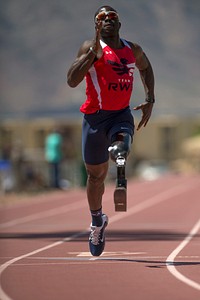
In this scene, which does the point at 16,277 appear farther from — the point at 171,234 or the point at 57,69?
the point at 57,69

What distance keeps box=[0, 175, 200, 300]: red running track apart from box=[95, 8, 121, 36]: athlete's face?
71.0 inches

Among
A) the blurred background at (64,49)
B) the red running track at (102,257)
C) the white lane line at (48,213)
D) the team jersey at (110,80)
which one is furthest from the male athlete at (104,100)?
the white lane line at (48,213)

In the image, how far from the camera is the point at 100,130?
9195mm

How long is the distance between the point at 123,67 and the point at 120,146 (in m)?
0.66

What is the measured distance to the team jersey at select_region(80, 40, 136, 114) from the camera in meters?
8.95

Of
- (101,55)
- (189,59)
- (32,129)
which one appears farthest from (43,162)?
(32,129)

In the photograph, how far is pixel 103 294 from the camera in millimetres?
6824

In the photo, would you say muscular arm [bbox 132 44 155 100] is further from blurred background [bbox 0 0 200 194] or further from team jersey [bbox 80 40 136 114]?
blurred background [bbox 0 0 200 194]

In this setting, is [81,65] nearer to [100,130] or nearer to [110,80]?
[110,80]

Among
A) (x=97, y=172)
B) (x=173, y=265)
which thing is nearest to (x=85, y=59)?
(x=97, y=172)

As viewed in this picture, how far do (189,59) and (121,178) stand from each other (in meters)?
5.74

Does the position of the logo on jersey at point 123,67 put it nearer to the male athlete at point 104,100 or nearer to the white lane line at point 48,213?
the male athlete at point 104,100

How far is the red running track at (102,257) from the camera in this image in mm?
7030

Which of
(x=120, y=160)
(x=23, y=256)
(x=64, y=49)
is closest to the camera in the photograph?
(x=120, y=160)
